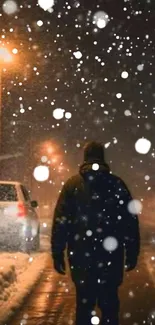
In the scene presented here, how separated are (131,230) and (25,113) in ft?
137

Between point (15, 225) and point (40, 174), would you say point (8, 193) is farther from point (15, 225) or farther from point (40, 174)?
point (40, 174)

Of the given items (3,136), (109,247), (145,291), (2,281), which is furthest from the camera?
(3,136)

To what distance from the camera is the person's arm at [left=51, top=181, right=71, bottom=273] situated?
18.1 feet

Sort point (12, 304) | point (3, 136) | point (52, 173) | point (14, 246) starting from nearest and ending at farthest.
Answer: point (12, 304) < point (14, 246) < point (3, 136) < point (52, 173)

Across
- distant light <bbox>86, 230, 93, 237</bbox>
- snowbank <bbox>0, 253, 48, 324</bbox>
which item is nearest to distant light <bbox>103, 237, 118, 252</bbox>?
distant light <bbox>86, 230, 93, 237</bbox>

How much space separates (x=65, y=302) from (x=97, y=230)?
14.4 feet

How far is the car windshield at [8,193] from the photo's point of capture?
16.3 m

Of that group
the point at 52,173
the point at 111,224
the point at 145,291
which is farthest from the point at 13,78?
the point at 52,173

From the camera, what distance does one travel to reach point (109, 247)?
547cm

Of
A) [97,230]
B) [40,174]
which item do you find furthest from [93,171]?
[40,174]

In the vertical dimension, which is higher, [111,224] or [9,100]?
[9,100]

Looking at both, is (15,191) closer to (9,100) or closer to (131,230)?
(131,230)

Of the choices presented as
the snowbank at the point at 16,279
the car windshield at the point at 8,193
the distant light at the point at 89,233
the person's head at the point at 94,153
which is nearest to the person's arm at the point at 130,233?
the distant light at the point at 89,233

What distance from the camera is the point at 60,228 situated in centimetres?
553
